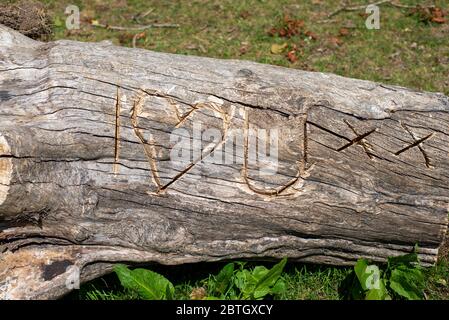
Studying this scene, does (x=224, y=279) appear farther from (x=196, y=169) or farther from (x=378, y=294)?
(x=378, y=294)

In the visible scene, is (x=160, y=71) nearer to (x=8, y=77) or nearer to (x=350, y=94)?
(x=8, y=77)

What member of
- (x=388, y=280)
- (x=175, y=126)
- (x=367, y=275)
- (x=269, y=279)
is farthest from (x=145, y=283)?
(x=388, y=280)

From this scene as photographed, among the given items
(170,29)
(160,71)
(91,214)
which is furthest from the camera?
(170,29)

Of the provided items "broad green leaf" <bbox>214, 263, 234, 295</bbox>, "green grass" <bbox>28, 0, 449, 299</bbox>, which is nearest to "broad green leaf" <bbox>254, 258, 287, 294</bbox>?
→ "broad green leaf" <bbox>214, 263, 234, 295</bbox>

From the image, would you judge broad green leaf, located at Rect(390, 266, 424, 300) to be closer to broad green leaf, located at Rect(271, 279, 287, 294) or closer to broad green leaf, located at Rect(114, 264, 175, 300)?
broad green leaf, located at Rect(271, 279, 287, 294)

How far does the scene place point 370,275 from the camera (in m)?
3.21

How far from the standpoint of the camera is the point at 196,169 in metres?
3.17

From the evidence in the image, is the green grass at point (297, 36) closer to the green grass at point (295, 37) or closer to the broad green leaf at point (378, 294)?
the green grass at point (295, 37)

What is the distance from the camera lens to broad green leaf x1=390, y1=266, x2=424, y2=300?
3.25m

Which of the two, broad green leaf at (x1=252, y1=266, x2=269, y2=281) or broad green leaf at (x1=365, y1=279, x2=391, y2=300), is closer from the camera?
broad green leaf at (x1=365, y1=279, x2=391, y2=300)

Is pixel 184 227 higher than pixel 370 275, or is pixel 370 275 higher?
pixel 184 227

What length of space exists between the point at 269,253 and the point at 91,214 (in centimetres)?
104

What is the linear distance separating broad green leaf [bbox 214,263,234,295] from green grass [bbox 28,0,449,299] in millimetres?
2751

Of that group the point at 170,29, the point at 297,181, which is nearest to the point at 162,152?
the point at 297,181
